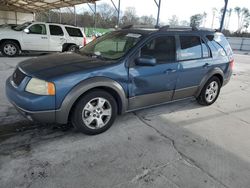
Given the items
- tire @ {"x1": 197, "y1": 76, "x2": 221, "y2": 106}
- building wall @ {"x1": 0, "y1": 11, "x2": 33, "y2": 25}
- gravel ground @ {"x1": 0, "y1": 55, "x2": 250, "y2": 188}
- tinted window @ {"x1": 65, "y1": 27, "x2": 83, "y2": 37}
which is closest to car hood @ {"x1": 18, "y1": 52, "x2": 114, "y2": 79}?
gravel ground @ {"x1": 0, "y1": 55, "x2": 250, "y2": 188}

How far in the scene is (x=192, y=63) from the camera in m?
4.46

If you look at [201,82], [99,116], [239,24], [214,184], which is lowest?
[214,184]

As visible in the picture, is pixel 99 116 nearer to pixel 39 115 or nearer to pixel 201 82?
pixel 39 115

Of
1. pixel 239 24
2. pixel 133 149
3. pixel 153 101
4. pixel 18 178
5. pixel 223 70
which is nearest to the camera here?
pixel 18 178

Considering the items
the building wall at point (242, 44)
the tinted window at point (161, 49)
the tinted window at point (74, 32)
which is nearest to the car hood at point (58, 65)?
the tinted window at point (161, 49)

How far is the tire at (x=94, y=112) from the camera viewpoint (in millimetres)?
3311

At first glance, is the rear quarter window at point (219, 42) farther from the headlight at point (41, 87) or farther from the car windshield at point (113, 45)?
the headlight at point (41, 87)

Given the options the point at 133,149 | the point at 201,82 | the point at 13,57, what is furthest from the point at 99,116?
the point at 13,57

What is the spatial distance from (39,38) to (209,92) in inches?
343

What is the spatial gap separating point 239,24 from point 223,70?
6150cm

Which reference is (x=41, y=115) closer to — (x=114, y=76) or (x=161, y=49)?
(x=114, y=76)

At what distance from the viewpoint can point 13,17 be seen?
1179 inches

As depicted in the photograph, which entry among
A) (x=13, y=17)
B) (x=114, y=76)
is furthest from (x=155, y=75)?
Answer: (x=13, y=17)

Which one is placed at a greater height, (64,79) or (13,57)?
(64,79)
